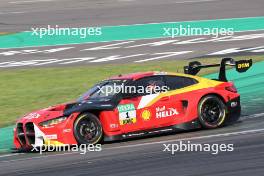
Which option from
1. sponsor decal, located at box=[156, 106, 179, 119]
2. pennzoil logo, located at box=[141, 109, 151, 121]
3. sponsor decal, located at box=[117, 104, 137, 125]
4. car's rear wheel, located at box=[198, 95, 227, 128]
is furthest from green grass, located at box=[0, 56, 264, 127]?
car's rear wheel, located at box=[198, 95, 227, 128]

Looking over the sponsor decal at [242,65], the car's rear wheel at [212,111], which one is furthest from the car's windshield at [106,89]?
the sponsor decal at [242,65]

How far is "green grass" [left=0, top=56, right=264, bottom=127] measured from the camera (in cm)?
1906

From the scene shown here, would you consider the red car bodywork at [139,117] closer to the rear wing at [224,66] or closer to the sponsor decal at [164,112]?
the sponsor decal at [164,112]

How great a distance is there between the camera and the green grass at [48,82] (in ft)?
62.5

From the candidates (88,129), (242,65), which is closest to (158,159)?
(88,129)

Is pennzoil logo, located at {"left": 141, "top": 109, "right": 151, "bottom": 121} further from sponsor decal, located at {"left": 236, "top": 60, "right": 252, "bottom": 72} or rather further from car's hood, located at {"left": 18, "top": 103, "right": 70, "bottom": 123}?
sponsor decal, located at {"left": 236, "top": 60, "right": 252, "bottom": 72}

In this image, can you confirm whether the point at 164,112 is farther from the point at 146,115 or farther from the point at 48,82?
the point at 48,82

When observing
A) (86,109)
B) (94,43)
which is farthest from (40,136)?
(94,43)

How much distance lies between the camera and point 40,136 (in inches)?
537

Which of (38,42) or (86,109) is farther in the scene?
(38,42)

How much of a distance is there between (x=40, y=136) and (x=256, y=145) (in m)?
3.85

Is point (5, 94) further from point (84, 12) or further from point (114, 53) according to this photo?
point (84, 12)

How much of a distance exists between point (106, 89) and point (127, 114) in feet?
2.69

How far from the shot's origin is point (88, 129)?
13.7 meters
